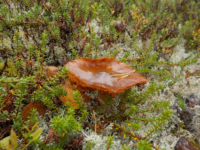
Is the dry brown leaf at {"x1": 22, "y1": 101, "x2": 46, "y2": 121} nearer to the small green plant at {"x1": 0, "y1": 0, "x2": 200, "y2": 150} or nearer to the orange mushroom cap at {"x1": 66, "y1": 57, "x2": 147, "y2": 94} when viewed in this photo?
the small green plant at {"x1": 0, "y1": 0, "x2": 200, "y2": 150}

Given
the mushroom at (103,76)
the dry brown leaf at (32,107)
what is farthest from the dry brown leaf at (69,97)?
the dry brown leaf at (32,107)

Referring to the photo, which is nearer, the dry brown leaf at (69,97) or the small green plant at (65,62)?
the small green plant at (65,62)

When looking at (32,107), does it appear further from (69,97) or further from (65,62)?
(65,62)

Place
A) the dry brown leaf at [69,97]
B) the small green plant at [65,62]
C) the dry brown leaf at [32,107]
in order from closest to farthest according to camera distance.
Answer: the small green plant at [65,62] < the dry brown leaf at [32,107] < the dry brown leaf at [69,97]

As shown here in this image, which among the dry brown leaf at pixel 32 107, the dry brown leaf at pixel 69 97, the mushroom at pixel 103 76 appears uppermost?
the mushroom at pixel 103 76

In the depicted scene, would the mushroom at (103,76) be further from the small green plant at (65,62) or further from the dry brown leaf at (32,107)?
the dry brown leaf at (32,107)

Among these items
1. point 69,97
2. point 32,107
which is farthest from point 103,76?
point 32,107

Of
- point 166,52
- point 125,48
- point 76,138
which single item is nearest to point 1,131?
point 76,138

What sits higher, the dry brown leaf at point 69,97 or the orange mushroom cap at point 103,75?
the orange mushroom cap at point 103,75
